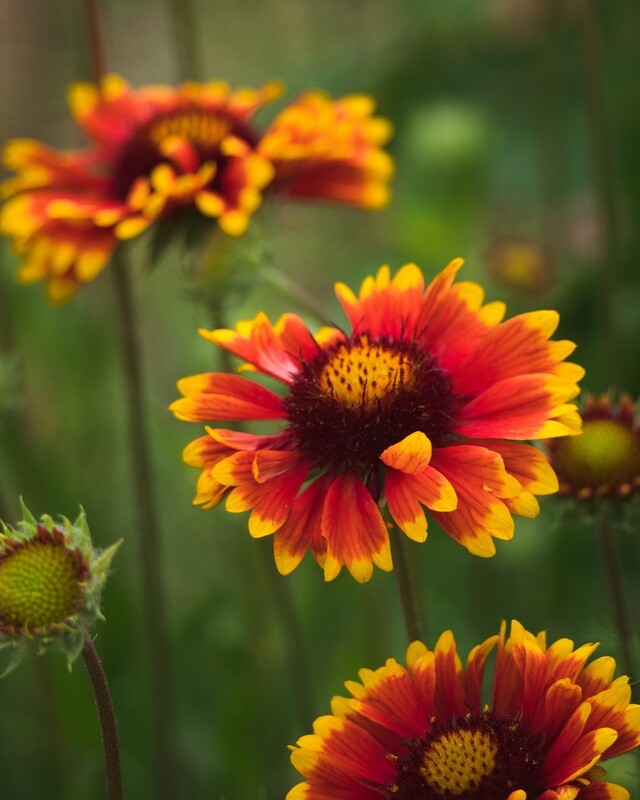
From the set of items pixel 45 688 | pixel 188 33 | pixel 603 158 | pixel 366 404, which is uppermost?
pixel 188 33

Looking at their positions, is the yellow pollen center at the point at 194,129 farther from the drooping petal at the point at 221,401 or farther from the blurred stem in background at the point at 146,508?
the drooping petal at the point at 221,401

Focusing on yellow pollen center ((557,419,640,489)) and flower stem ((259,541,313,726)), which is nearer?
yellow pollen center ((557,419,640,489))

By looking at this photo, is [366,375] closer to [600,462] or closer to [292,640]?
[600,462]

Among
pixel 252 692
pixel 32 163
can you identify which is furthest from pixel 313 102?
pixel 252 692

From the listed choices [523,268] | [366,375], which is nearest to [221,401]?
[366,375]

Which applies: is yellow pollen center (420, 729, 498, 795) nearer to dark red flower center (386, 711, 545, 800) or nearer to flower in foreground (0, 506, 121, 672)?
dark red flower center (386, 711, 545, 800)

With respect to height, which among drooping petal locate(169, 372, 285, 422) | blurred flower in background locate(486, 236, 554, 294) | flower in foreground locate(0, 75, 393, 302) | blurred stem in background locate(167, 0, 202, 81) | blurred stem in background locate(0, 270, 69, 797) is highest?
blurred stem in background locate(167, 0, 202, 81)

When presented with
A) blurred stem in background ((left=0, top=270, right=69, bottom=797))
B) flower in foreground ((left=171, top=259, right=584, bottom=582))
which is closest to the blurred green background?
blurred stem in background ((left=0, top=270, right=69, bottom=797))
